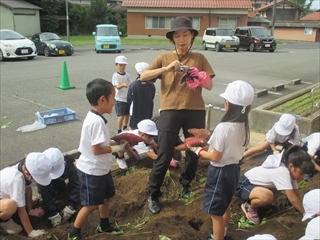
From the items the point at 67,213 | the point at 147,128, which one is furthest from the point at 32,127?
the point at 67,213

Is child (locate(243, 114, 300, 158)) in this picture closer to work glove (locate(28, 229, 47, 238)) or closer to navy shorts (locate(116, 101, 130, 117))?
navy shorts (locate(116, 101, 130, 117))

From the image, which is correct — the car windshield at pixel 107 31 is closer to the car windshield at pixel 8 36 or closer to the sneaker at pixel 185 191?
the car windshield at pixel 8 36

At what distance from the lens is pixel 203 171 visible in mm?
4473

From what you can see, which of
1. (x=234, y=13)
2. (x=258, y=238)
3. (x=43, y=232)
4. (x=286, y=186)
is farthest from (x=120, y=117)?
(x=234, y=13)

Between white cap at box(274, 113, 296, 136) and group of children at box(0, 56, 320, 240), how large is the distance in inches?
37.6

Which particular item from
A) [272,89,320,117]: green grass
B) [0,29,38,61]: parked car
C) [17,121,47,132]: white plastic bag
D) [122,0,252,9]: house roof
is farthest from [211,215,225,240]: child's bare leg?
[122,0,252,9]: house roof

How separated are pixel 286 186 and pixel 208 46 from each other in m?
23.8

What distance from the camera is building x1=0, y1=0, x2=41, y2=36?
33781 millimetres

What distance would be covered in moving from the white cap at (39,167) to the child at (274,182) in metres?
1.98

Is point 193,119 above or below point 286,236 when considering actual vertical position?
above

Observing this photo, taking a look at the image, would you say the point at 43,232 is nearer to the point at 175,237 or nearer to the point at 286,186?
the point at 175,237

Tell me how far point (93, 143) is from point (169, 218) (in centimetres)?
112

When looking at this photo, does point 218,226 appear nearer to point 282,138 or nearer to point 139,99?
point 282,138

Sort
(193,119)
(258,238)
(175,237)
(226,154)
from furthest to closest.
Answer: (193,119)
(175,237)
(226,154)
(258,238)
